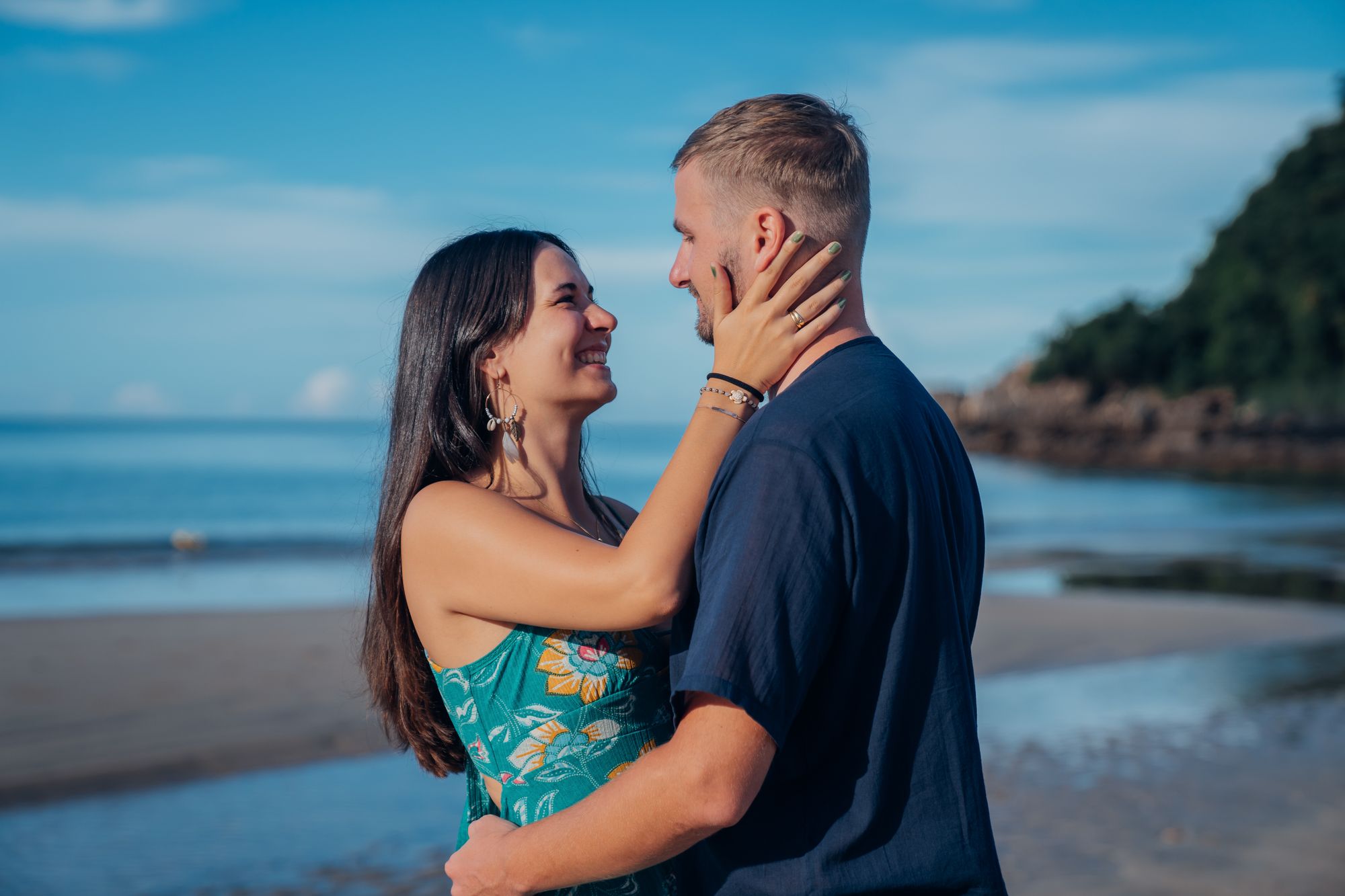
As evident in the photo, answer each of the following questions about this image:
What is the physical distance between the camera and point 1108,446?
5653 cm

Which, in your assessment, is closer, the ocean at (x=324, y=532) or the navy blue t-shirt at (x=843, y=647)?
the navy blue t-shirt at (x=843, y=647)

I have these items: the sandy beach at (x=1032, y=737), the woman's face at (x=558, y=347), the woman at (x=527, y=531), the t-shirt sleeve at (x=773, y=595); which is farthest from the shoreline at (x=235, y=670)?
the t-shirt sleeve at (x=773, y=595)

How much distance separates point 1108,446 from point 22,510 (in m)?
47.0

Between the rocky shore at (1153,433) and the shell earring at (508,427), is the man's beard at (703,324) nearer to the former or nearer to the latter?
the shell earring at (508,427)

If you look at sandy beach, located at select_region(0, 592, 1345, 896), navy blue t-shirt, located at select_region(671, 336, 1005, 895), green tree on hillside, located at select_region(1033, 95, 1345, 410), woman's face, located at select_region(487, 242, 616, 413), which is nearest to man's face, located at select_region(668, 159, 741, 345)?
navy blue t-shirt, located at select_region(671, 336, 1005, 895)

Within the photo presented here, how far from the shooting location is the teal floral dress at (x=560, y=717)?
218cm

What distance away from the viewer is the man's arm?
5.21ft

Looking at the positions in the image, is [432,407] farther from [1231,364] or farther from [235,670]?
[1231,364]

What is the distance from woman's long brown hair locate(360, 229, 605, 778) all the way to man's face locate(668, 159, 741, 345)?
0.51 m

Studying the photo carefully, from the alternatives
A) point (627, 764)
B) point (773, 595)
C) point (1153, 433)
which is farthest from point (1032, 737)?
point (1153, 433)

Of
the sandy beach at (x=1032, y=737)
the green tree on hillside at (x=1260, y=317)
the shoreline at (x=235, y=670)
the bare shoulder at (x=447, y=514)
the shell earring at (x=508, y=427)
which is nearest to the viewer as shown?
the bare shoulder at (x=447, y=514)

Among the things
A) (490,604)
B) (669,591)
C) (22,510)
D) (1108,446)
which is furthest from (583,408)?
(1108,446)

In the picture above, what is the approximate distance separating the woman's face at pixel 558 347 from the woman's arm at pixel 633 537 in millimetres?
387

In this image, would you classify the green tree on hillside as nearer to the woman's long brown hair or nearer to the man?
the woman's long brown hair
